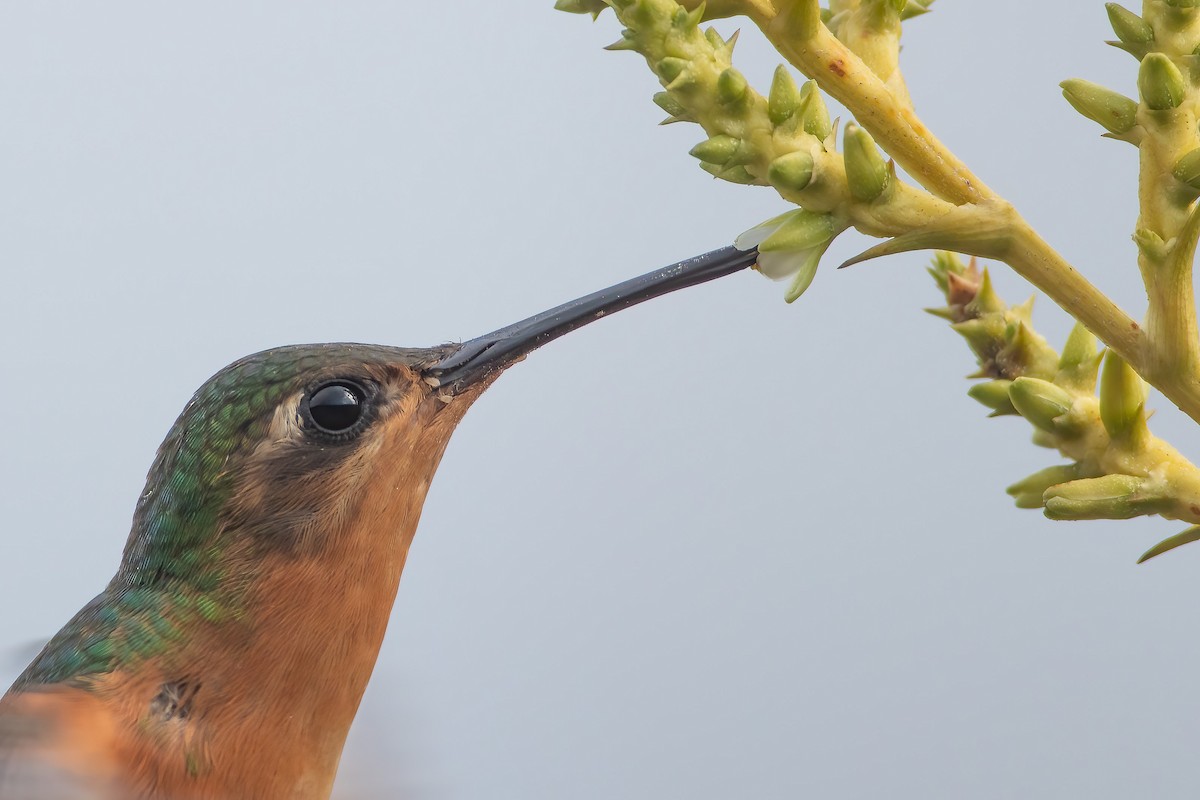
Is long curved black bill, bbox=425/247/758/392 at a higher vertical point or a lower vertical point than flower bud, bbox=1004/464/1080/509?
higher

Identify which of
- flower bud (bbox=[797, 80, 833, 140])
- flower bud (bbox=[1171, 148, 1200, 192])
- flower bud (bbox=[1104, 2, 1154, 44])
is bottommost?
flower bud (bbox=[797, 80, 833, 140])

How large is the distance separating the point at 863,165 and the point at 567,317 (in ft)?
0.56

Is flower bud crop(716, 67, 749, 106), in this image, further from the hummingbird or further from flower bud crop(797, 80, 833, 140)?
the hummingbird

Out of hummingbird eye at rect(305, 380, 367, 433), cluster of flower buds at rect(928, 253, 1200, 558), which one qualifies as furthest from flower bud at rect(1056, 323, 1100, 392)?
hummingbird eye at rect(305, 380, 367, 433)

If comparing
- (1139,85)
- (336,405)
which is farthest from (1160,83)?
(336,405)

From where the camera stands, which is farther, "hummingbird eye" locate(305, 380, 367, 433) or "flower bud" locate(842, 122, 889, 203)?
"hummingbird eye" locate(305, 380, 367, 433)

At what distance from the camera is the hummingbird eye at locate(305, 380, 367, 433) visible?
442 millimetres

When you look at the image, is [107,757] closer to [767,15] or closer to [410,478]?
[410,478]

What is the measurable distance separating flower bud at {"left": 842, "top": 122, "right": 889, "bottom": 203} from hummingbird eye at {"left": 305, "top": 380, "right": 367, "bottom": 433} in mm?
241

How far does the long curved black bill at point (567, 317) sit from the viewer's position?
36cm

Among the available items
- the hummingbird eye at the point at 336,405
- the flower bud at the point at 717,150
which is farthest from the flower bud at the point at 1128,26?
the hummingbird eye at the point at 336,405

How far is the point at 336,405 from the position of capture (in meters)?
0.44

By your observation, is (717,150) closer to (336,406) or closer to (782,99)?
(782,99)

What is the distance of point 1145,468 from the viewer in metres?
0.30
